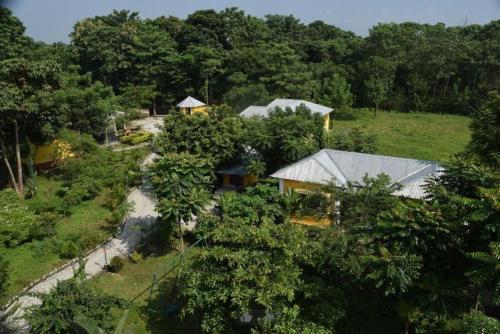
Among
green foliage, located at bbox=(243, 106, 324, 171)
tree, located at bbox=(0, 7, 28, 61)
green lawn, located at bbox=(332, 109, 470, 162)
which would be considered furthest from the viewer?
tree, located at bbox=(0, 7, 28, 61)

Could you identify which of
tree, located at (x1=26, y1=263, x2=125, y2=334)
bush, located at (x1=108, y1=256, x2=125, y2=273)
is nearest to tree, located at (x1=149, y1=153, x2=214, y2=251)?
bush, located at (x1=108, y1=256, x2=125, y2=273)

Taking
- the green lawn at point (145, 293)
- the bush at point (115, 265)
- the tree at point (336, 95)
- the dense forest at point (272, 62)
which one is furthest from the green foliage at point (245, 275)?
the tree at point (336, 95)

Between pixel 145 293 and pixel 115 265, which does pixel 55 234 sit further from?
pixel 145 293

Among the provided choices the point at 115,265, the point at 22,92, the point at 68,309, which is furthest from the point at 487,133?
the point at 22,92

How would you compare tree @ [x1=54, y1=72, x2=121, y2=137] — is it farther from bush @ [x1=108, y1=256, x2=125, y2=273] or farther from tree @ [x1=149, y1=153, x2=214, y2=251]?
bush @ [x1=108, y1=256, x2=125, y2=273]

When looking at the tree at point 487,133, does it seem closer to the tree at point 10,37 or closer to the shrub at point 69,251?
the shrub at point 69,251

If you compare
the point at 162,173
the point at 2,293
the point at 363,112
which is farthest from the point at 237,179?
the point at 363,112
